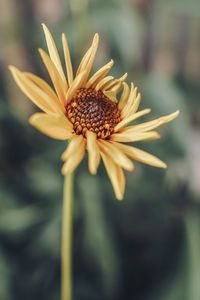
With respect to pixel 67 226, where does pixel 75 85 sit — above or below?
above

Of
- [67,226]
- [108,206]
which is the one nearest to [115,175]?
[67,226]

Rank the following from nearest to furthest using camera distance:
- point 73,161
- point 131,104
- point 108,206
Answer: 1. point 73,161
2. point 131,104
3. point 108,206

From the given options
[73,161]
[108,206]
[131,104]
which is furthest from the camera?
Result: [108,206]

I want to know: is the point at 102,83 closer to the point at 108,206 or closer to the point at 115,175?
the point at 115,175

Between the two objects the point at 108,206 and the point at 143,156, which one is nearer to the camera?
the point at 143,156

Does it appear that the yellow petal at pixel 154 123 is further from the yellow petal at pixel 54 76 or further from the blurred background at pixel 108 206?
the blurred background at pixel 108 206

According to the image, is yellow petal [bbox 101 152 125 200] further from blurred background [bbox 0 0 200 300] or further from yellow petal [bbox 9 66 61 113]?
blurred background [bbox 0 0 200 300]
